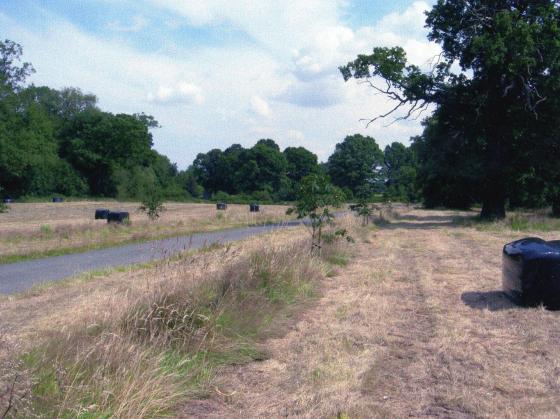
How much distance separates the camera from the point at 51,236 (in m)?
25.8

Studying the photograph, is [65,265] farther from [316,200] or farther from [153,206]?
[153,206]

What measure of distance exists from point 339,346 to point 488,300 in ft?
14.0

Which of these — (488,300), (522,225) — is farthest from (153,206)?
(488,300)

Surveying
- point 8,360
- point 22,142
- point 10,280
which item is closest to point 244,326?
point 8,360

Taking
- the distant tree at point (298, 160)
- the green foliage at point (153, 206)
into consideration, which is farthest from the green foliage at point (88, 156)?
the green foliage at point (153, 206)

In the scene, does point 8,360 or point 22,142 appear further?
point 22,142

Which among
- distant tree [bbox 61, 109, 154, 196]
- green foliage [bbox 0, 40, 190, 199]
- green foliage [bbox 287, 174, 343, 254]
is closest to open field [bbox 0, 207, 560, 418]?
green foliage [bbox 287, 174, 343, 254]

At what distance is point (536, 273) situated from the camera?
9.48 m

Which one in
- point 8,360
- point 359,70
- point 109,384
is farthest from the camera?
point 359,70

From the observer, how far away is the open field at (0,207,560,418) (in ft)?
18.4

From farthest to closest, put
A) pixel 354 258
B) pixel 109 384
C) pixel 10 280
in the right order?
pixel 354 258
pixel 10 280
pixel 109 384

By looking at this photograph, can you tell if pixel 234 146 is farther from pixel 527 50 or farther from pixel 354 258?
pixel 354 258

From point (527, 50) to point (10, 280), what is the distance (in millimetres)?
26281

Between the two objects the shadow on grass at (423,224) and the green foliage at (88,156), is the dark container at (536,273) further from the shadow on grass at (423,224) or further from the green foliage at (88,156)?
the green foliage at (88,156)
